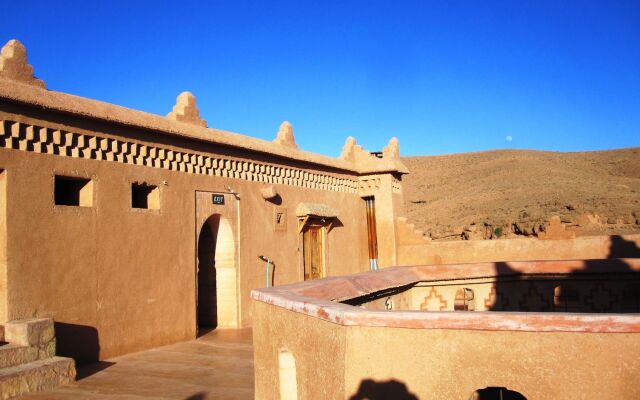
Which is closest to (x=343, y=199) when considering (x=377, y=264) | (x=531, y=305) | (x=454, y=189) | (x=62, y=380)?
(x=377, y=264)

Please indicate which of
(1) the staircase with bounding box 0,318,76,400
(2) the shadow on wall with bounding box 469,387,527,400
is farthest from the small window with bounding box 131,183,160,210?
(2) the shadow on wall with bounding box 469,387,527,400

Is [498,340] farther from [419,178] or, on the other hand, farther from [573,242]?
[419,178]

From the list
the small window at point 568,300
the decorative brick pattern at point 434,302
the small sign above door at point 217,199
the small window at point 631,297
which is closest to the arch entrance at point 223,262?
the small sign above door at point 217,199

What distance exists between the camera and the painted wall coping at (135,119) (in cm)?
795

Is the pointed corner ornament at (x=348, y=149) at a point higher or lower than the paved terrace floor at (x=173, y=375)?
higher

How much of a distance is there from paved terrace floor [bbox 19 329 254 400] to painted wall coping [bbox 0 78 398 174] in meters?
3.78

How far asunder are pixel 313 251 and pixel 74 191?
697 centimetres

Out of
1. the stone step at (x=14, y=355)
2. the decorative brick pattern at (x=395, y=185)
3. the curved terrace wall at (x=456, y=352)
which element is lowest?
the stone step at (x=14, y=355)

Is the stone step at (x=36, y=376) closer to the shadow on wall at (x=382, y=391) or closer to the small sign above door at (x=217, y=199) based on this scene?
the shadow on wall at (x=382, y=391)

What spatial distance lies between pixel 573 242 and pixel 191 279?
32.1ft

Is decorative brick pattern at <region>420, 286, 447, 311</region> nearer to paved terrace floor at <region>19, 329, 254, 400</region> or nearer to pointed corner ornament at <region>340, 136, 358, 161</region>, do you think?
paved terrace floor at <region>19, 329, 254, 400</region>

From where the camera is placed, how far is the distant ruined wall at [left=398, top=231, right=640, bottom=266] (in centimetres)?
1409

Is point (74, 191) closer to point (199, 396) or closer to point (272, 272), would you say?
point (199, 396)

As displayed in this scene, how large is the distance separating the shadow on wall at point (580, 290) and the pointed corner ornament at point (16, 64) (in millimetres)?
8074
